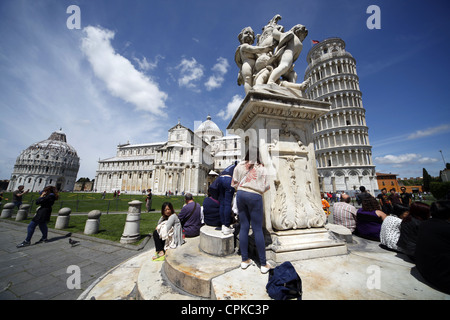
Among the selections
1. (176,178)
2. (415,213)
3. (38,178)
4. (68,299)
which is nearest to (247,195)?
(415,213)

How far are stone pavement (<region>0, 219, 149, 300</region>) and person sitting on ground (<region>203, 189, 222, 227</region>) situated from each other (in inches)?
93.7

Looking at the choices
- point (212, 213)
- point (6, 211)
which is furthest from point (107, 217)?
point (212, 213)

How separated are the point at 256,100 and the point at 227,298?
111 inches

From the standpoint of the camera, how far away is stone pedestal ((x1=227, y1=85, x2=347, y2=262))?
2.61 metres

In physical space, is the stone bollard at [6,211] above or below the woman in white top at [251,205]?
below

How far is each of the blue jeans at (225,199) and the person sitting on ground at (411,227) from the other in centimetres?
301

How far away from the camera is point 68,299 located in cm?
268

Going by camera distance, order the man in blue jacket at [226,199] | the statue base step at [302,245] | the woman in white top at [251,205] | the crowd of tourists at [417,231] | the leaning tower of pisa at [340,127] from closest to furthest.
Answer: the crowd of tourists at [417,231]
the woman in white top at [251,205]
the statue base step at [302,245]
the man in blue jacket at [226,199]
the leaning tower of pisa at [340,127]

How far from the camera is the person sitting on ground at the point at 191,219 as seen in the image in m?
4.17

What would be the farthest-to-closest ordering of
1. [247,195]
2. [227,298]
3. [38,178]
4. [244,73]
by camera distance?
[38,178] → [244,73] → [247,195] → [227,298]

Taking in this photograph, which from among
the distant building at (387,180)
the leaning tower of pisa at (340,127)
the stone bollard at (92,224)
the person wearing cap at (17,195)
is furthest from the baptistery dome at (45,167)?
the distant building at (387,180)

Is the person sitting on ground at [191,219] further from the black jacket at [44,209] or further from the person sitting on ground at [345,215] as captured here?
the black jacket at [44,209]

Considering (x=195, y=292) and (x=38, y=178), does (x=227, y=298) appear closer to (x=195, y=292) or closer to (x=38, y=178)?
(x=195, y=292)

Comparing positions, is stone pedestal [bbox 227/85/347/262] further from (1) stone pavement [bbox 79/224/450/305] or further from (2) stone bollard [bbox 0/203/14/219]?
(2) stone bollard [bbox 0/203/14/219]
